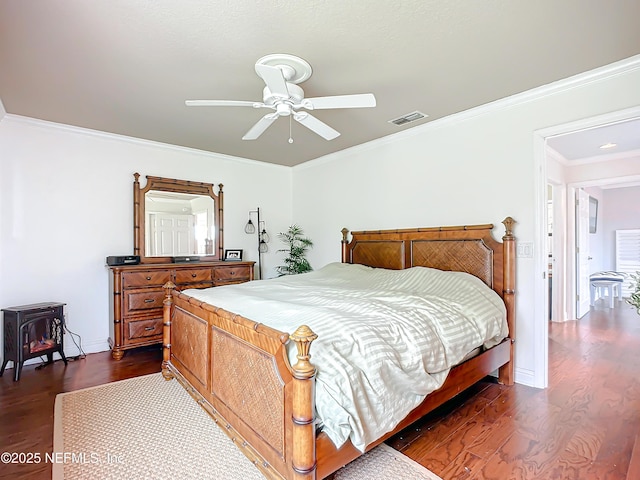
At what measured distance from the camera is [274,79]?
194 cm

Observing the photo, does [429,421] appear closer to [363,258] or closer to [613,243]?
[363,258]

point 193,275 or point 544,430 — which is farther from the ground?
point 193,275

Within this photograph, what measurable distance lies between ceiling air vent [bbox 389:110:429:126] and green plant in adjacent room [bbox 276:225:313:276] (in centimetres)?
233

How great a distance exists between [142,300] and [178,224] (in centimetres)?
114

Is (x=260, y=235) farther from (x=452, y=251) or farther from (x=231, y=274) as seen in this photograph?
(x=452, y=251)

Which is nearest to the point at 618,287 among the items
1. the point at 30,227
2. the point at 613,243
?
the point at 613,243

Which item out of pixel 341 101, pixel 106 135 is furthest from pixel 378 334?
pixel 106 135

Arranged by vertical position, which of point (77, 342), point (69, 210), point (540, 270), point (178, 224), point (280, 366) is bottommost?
point (77, 342)

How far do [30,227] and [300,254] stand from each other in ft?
10.7

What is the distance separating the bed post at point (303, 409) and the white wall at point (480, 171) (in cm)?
236

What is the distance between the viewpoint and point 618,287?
6.49 meters

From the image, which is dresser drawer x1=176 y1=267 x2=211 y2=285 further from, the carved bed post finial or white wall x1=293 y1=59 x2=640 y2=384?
white wall x1=293 y1=59 x2=640 y2=384

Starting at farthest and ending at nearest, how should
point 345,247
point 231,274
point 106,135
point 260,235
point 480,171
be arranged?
point 260,235 < point 345,247 < point 231,274 < point 106,135 < point 480,171

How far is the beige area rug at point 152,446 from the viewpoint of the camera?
1.73m
